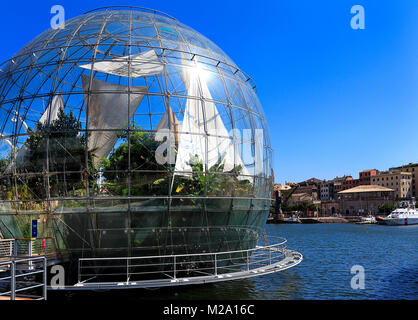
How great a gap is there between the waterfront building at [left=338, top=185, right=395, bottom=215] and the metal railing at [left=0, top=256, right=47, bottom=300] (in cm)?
16910

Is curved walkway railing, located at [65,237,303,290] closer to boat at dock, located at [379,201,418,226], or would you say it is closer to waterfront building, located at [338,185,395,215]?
boat at dock, located at [379,201,418,226]

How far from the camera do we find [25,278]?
17.2 m

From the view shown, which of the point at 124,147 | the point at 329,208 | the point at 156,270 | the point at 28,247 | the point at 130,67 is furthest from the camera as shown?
the point at 329,208

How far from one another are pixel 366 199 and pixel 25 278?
172804 mm

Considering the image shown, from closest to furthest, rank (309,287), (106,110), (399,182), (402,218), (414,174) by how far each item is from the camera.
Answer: (106,110)
(309,287)
(402,218)
(399,182)
(414,174)

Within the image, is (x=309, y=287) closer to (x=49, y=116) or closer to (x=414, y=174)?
(x=49, y=116)

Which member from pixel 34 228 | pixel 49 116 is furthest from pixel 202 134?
pixel 34 228

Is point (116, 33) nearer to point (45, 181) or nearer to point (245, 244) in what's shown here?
point (45, 181)

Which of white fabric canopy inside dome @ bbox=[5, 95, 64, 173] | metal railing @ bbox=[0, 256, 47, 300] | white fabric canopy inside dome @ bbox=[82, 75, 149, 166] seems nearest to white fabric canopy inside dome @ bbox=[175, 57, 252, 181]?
white fabric canopy inside dome @ bbox=[82, 75, 149, 166]

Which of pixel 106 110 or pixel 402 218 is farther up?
pixel 106 110

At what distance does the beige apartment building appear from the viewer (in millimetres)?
177625

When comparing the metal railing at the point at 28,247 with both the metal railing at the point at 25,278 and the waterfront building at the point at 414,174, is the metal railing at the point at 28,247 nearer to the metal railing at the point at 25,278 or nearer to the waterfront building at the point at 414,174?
the metal railing at the point at 25,278

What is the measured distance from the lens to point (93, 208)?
50.5 feet

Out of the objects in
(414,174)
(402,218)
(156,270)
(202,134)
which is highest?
(414,174)
